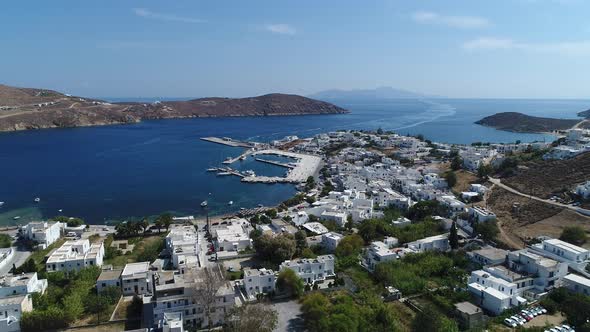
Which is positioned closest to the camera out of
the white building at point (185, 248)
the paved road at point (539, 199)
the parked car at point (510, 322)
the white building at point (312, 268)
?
the parked car at point (510, 322)

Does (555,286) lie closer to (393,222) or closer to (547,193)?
(393,222)

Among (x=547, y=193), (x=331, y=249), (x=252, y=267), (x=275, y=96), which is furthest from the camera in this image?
(x=275, y=96)

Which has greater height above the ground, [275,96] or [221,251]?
[275,96]

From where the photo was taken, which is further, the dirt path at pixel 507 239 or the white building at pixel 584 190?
the white building at pixel 584 190

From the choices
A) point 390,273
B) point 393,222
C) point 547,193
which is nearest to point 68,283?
point 390,273

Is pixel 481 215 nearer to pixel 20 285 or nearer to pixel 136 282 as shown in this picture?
pixel 136 282

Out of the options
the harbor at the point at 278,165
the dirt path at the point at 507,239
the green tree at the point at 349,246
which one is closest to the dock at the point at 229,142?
→ the harbor at the point at 278,165

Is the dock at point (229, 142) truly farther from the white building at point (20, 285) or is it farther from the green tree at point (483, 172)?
the white building at point (20, 285)
